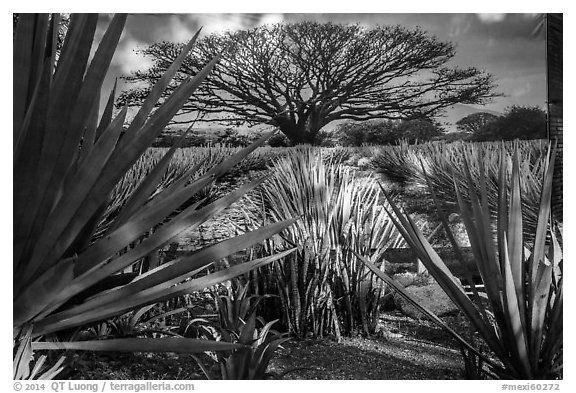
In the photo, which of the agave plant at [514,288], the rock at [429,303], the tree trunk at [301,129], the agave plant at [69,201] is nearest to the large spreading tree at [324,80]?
the tree trunk at [301,129]

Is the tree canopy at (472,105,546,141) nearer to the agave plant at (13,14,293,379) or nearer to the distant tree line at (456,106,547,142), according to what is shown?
the distant tree line at (456,106,547,142)

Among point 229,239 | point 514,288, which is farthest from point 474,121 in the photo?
point 229,239

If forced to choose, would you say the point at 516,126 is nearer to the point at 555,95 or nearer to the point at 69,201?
the point at 555,95

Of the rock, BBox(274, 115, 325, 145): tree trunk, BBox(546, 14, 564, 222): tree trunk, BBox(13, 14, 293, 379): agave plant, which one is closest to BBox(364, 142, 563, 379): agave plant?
BBox(13, 14, 293, 379): agave plant

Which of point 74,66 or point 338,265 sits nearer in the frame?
point 74,66

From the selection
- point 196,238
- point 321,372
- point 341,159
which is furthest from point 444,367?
point 196,238

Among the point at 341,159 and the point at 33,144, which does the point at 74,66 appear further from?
the point at 341,159

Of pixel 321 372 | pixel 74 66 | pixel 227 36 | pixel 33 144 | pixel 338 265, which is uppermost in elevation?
pixel 227 36
